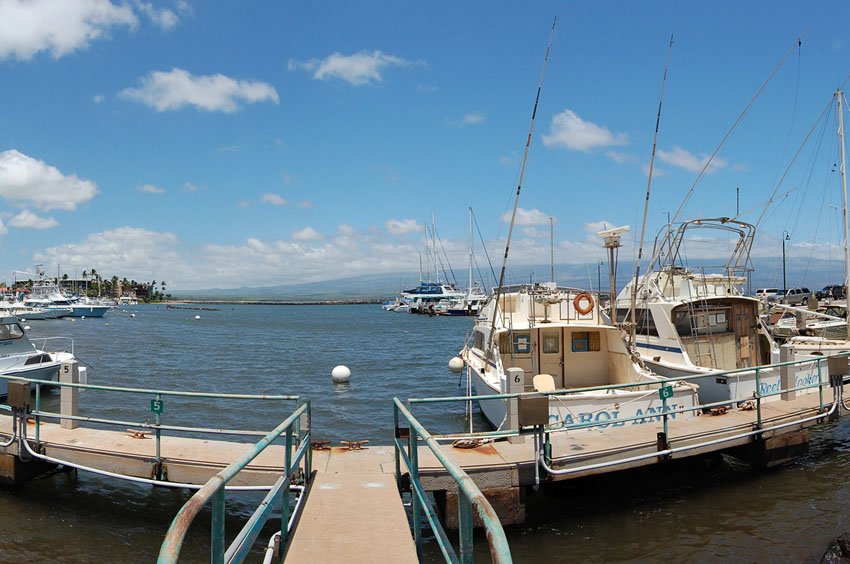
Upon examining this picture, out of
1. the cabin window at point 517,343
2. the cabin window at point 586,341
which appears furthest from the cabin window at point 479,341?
the cabin window at point 586,341

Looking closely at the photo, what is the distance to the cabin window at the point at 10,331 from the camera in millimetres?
21578

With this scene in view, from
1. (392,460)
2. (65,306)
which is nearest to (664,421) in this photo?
(392,460)

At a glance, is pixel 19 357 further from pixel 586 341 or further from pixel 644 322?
pixel 644 322

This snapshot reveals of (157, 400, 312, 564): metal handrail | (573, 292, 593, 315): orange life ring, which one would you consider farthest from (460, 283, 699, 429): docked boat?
(157, 400, 312, 564): metal handrail

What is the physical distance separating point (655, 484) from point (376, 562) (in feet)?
25.1

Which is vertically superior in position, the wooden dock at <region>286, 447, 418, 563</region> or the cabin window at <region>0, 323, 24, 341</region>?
the cabin window at <region>0, 323, 24, 341</region>

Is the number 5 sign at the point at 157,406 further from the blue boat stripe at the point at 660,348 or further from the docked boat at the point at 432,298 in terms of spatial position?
the docked boat at the point at 432,298

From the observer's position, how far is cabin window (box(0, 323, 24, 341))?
21.6 meters

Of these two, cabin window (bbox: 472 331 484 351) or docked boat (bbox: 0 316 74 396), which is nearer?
cabin window (bbox: 472 331 484 351)

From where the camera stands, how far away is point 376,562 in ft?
17.9

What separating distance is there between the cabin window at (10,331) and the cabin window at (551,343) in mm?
19249

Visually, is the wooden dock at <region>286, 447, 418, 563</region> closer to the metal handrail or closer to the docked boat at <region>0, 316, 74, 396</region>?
the metal handrail

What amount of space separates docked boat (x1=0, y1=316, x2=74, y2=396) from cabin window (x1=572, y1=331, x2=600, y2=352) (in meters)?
17.2

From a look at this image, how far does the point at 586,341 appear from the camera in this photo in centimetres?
1669
